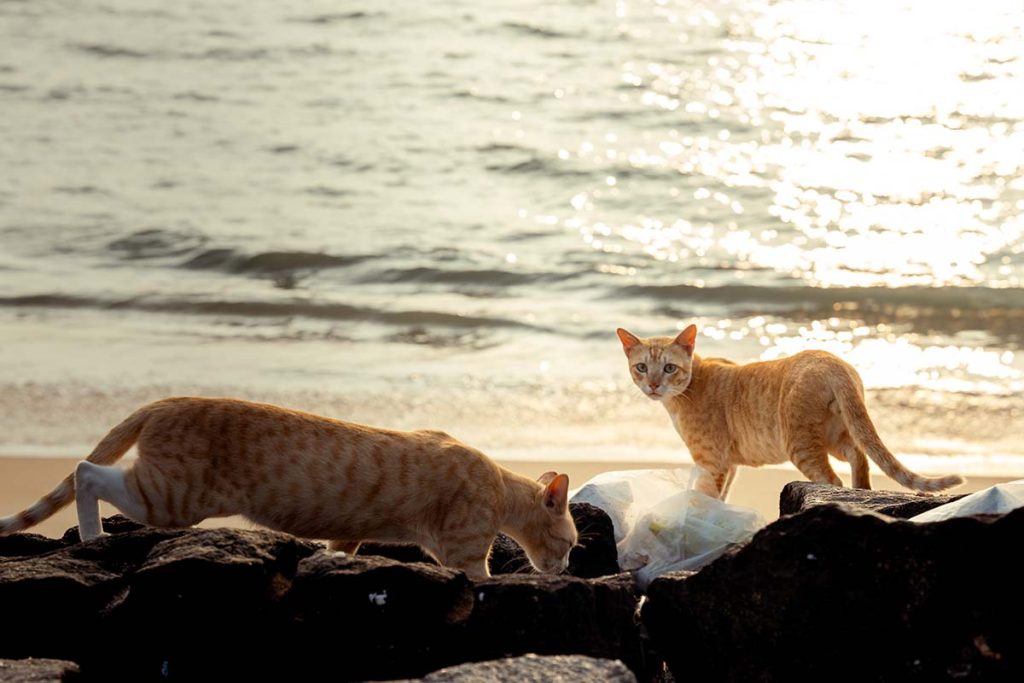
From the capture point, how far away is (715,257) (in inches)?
494

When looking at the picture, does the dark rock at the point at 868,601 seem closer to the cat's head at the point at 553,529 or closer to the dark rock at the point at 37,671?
the cat's head at the point at 553,529

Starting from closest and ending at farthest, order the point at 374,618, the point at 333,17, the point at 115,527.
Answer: the point at 374,618 < the point at 115,527 < the point at 333,17

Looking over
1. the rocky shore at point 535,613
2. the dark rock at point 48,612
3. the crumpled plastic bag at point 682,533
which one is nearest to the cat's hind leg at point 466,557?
the crumpled plastic bag at point 682,533

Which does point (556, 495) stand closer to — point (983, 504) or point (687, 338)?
point (983, 504)

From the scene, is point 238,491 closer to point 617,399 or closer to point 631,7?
point 617,399

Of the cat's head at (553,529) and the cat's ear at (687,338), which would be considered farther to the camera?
the cat's ear at (687,338)

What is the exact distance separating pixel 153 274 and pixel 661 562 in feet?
29.1

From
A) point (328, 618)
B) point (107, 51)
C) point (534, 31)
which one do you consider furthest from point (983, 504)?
point (107, 51)

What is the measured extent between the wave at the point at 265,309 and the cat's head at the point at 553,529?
246 inches

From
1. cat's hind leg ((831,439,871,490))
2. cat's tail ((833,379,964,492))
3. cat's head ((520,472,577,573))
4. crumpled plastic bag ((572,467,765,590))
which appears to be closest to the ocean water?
cat's hind leg ((831,439,871,490))

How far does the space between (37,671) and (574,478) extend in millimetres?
3936

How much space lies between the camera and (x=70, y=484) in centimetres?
447

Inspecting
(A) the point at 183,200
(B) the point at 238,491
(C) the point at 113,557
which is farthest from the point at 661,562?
(A) the point at 183,200

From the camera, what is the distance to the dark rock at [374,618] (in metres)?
3.51
